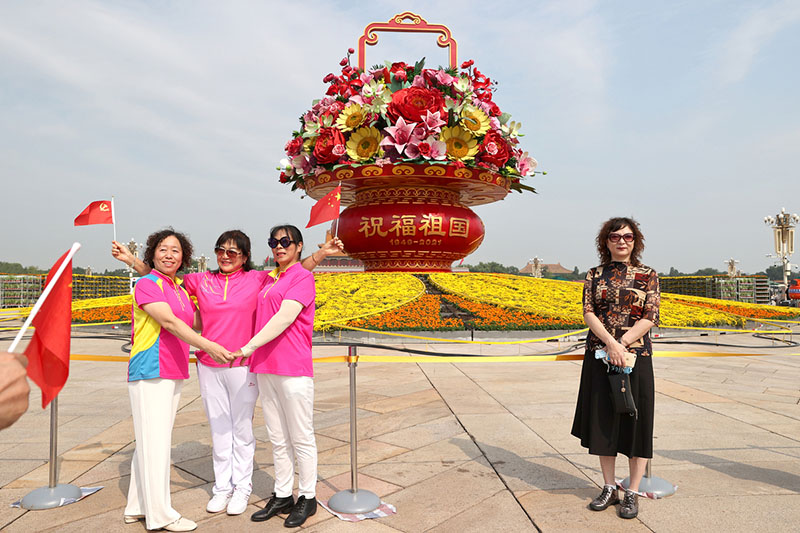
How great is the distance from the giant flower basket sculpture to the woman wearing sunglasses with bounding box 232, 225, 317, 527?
9.15 meters

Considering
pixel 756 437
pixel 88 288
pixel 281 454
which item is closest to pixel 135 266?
pixel 281 454

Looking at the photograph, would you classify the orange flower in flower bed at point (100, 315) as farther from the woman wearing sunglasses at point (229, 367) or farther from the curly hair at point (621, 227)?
the curly hair at point (621, 227)

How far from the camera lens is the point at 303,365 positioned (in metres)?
3.15

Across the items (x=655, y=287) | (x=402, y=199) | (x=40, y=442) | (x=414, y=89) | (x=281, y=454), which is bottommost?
(x=40, y=442)

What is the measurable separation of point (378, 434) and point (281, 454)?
1.54 meters

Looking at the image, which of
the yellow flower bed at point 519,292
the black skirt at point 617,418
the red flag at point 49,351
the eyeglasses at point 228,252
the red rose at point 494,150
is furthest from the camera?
the red rose at point 494,150

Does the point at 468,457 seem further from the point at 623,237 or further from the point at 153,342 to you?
the point at 153,342

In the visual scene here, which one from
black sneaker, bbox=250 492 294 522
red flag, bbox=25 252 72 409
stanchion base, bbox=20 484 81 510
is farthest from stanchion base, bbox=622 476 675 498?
stanchion base, bbox=20 484 81 510

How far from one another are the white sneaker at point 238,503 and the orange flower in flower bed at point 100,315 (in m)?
10.8

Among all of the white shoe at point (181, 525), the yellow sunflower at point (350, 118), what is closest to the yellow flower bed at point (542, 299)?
the yellow sunflower at point (350, 118)

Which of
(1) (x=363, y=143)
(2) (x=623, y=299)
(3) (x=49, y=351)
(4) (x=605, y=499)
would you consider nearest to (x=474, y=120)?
(1) (x=363, y=143)

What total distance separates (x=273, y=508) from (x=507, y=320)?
8.50 meters

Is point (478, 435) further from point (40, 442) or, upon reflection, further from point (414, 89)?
point (414, 89)

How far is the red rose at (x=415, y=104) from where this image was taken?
12.0 m
